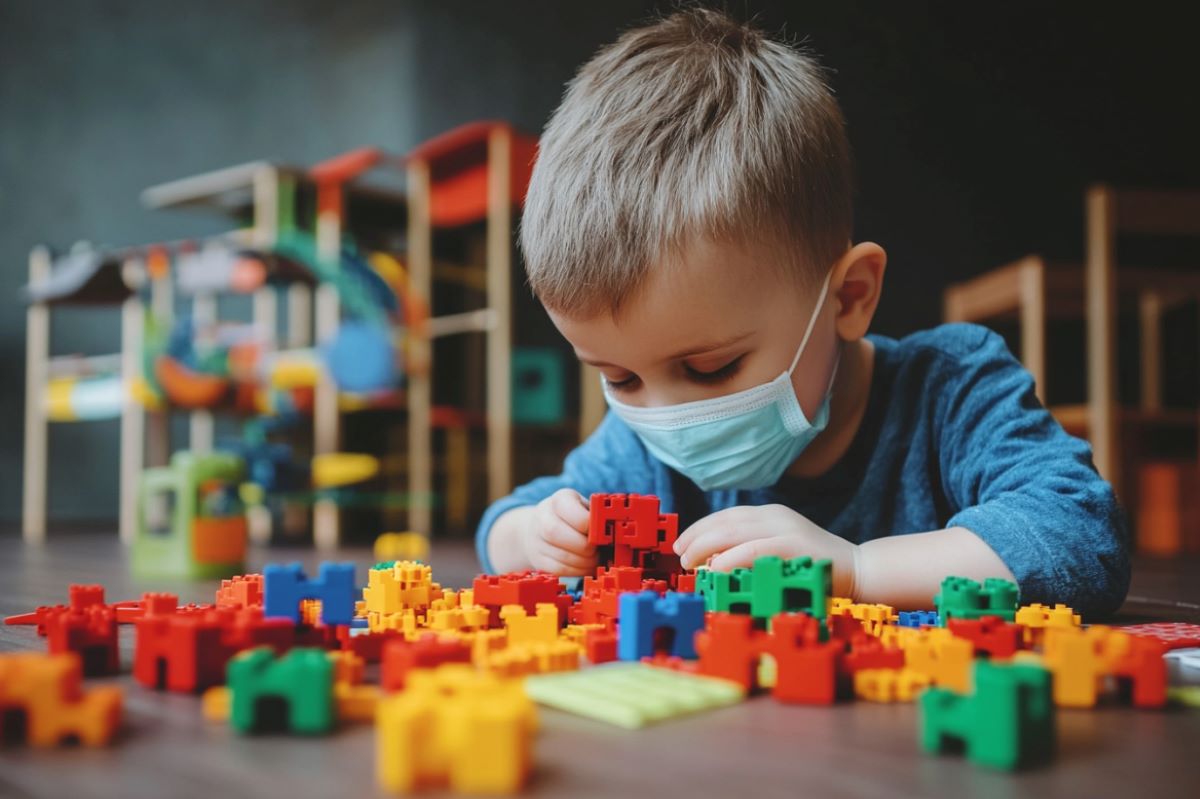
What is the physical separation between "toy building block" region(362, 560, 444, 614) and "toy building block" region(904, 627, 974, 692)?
1.19 ft

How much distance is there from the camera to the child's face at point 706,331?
0.81m

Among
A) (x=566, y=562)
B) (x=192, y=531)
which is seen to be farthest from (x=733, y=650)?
(x=192, y=531)

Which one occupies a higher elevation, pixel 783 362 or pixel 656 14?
pixel 656 14

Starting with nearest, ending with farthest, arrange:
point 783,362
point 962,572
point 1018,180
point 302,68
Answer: point 962,572 → point 783,362 → point 1018,180 → point 302,68

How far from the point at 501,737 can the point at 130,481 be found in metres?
3.11

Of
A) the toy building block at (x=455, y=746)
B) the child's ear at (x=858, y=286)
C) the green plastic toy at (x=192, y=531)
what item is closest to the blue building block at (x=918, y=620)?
the child's ear at (x=858, y=286)

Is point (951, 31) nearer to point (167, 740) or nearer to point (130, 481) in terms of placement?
point (130, 481)

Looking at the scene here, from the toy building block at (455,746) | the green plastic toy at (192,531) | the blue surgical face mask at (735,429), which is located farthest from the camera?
the green plastic toy at (192,531)

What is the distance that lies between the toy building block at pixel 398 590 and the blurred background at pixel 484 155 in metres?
1.65

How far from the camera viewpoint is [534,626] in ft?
2.06

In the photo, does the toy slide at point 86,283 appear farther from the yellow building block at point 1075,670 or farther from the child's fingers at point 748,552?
the yellow building block at point 1075,670

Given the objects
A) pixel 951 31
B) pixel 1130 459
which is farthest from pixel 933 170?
pixel 1130 459

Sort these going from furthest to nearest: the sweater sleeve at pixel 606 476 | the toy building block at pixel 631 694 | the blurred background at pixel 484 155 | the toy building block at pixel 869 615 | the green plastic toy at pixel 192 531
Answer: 1. the blurred background at pixel 484 155
2. the green plastic toy at pixel 192 531
3. the sweater sleeve at pixel 606 476
4. the toy building block at pixel 869 615
5. the toy building block at pixel 631 694

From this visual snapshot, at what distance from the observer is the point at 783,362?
2.96 ft
